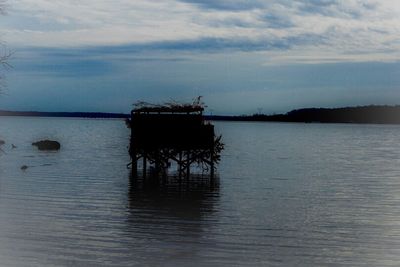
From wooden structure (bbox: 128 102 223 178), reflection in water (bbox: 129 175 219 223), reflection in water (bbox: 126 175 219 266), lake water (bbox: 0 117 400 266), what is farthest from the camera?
wooden structure (bbox: 128 102 223 178)

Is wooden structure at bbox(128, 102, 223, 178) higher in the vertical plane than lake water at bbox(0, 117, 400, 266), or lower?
higher

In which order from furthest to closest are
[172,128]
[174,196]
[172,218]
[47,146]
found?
[47,146]
[172,128]
[174,196]
[172,218]

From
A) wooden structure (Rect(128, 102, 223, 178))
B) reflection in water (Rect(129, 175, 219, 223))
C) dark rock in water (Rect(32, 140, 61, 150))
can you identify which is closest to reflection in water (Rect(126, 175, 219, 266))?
reflection in water (Rect(129, 175, 219, 223))

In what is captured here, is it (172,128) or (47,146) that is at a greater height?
(172,128)

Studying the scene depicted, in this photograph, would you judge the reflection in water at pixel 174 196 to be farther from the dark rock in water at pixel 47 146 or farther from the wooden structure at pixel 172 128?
the dark rock in water at pixel 47 146

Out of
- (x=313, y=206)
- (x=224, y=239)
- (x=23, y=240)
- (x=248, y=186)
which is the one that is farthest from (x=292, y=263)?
(x=248, y=186)

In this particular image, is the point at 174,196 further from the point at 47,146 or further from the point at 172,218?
the point at 47,146

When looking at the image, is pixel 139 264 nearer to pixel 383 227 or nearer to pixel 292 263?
pixel 292 263

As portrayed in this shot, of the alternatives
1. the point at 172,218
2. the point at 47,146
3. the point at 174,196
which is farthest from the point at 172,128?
the point at 47,146

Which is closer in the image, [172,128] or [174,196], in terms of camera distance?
[174,196]

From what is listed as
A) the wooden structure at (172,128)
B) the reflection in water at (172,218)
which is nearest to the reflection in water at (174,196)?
the reflection in water at (172,218)

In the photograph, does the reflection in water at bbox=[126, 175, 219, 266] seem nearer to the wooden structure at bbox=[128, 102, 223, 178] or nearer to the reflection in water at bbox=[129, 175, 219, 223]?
the reflection in water at bbox=[129, 175, 219, 223]

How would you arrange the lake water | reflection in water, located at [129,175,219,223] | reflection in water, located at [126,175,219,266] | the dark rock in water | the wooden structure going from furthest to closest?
the dark rock in water < the wooden structure < reflection in water, located at [129,175,219,223] < reflection in water, located at [126,175,219,266] < the lake water

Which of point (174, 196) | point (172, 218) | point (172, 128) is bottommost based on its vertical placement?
point (174, 196)
